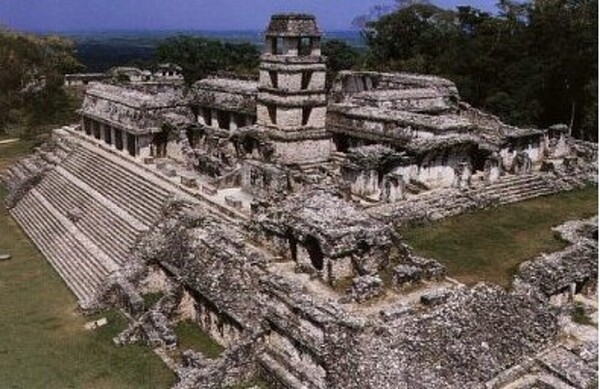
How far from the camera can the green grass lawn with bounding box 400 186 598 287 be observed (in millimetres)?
18141

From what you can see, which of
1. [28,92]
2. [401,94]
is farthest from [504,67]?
[28,92]

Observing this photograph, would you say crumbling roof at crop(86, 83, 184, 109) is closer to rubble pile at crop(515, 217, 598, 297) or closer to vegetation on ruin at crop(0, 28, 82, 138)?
vegetation on ruin at crop(0, 28, 82, 138)

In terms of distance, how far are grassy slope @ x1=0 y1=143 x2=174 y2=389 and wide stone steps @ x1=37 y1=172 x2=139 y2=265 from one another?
1.80 meters

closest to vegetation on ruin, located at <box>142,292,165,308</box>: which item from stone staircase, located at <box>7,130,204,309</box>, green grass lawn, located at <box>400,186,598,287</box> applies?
stone staircase, located at <box>7,130,204,309</box>

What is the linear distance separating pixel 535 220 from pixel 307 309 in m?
10.9

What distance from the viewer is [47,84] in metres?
41.9

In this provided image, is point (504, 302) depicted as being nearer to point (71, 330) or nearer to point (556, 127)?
point (71, 330)

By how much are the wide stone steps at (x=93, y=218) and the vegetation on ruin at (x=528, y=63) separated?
72.9 feet

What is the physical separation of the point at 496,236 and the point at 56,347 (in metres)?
12.3

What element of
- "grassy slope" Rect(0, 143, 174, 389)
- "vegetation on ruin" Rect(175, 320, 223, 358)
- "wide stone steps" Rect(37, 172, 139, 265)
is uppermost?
"wide stone steps" Rect(37, 172, 139, 265)

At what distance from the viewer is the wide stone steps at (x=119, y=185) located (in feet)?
74.7

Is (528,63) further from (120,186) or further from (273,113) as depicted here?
(120,186)

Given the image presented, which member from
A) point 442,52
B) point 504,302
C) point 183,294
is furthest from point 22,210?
point 442,52

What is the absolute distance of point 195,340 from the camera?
671 inches
